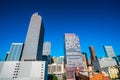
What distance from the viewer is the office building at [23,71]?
112875mm

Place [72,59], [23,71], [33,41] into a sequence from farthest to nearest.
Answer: [72,59] → [33,41] → [23,71]

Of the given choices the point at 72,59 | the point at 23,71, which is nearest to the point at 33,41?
the point at 23,71

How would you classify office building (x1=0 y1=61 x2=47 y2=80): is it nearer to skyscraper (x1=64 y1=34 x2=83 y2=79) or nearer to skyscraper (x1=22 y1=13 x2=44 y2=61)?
skyscraper (x1=22 y1=13 x2=44 y2=61)

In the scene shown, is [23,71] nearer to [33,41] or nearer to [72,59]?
[33,41]

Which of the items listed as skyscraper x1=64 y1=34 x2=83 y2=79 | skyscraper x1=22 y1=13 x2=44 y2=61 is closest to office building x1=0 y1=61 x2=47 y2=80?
skyscraper x1=22 y1=13 x2=44 y2=61

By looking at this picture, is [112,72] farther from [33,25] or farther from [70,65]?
[33,25]

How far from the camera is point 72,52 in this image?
194 metres

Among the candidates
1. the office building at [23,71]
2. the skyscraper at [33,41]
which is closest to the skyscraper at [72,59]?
the skyscraper at [33,41]

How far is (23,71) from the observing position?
117 metres

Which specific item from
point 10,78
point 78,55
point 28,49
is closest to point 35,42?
point 28,49

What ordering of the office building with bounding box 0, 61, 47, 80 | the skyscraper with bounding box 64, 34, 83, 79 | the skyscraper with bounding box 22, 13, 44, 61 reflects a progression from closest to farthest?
1. the office building with bounding box 0, 61, 47, 80
2. the skyscraper with bounding box 22, 13, 44, 61
3. the skyscraper with bounding box 64, 34, 83, 79

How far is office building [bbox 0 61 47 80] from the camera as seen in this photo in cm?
11288

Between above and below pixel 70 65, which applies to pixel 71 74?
below

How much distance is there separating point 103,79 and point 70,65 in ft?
479
